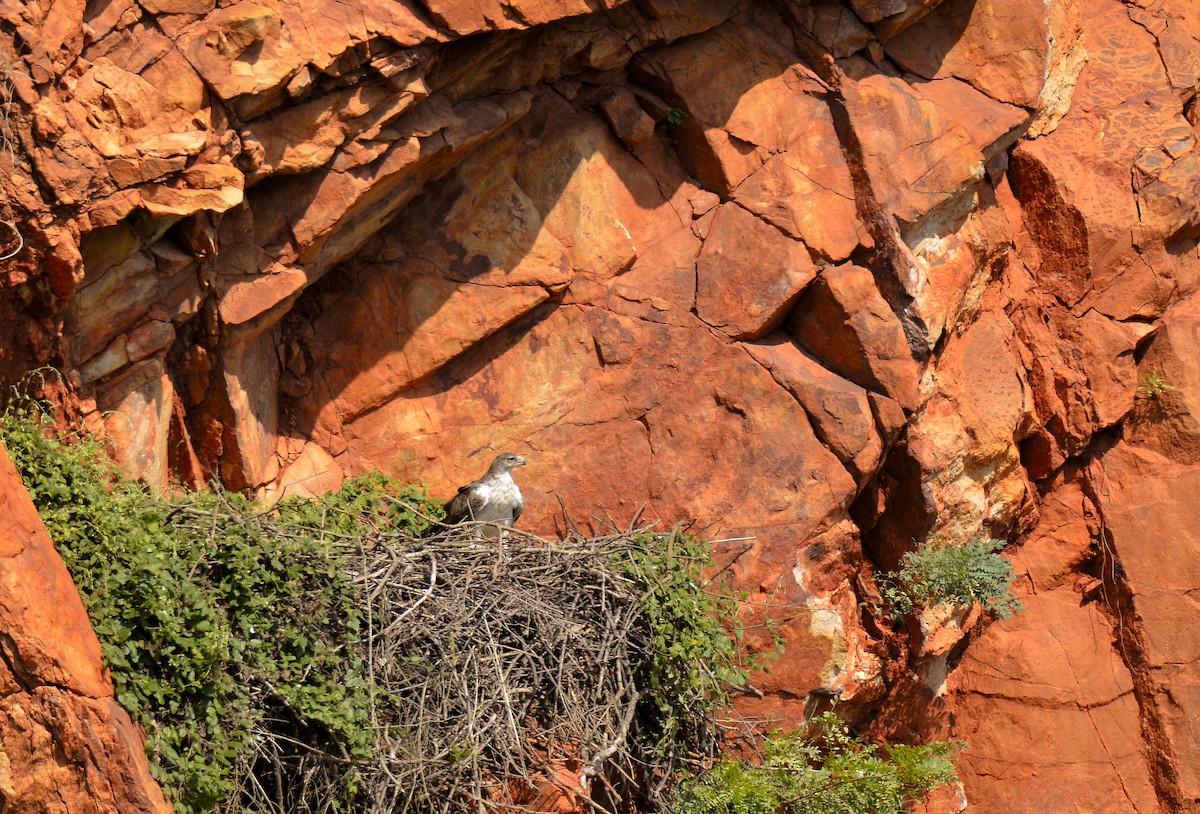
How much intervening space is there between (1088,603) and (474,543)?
458cm

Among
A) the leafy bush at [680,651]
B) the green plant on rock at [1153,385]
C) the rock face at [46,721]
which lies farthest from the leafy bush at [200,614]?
the green plant on rock at [1153,385]

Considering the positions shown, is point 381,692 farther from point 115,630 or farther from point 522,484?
point 522,484

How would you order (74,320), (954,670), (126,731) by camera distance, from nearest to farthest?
(126,731) < (74,320) < (954,670)

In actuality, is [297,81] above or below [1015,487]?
above

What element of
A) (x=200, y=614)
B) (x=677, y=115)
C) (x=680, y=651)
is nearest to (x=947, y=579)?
(x=680, y=651)

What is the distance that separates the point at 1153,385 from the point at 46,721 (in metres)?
7.42

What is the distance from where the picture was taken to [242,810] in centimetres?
587

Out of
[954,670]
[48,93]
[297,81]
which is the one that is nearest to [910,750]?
[954,670]

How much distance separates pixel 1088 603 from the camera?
353 inches

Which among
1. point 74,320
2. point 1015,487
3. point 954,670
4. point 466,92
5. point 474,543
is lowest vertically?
point 954,670

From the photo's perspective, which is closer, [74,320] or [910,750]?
[74,320]

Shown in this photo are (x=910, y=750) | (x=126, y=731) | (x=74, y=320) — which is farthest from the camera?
(x=910, y=750)

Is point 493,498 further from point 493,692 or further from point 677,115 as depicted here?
point 677,115

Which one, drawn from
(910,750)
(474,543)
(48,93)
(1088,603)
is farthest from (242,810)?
(1088,603)
